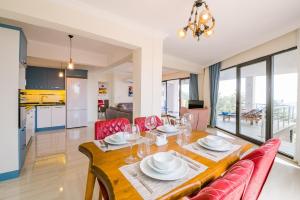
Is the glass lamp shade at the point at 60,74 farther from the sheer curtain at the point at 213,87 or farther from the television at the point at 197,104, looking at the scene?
the sheer curtain at the point at 213,87

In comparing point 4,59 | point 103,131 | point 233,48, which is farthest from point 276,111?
point 4,59

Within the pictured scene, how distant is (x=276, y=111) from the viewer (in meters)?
3.34

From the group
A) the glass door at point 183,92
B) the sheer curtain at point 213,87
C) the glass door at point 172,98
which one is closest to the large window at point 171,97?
the glass door at point 172,98

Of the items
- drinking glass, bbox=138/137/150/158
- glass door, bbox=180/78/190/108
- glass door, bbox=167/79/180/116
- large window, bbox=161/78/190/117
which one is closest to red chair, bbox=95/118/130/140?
drinking glass, bbox=138/137/150/158

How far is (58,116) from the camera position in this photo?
16.6ft

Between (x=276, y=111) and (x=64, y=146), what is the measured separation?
5147 millimetres

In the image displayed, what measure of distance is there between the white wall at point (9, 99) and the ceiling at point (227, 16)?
4.24 ft

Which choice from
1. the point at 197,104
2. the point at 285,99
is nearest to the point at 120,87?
the point at 197,104

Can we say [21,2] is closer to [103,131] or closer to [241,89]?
[103,131]

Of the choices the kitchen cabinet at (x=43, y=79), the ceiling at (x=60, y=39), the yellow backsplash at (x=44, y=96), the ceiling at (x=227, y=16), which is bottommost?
the yellow backsplash at (x=44, y=96)

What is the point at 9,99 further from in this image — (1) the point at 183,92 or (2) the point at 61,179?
(1) the point at 183,92

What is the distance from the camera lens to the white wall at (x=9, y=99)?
2055mm

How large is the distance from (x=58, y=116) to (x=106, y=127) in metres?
4.33

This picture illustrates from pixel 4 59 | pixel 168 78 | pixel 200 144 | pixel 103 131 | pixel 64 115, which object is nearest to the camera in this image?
pixel 200 144
